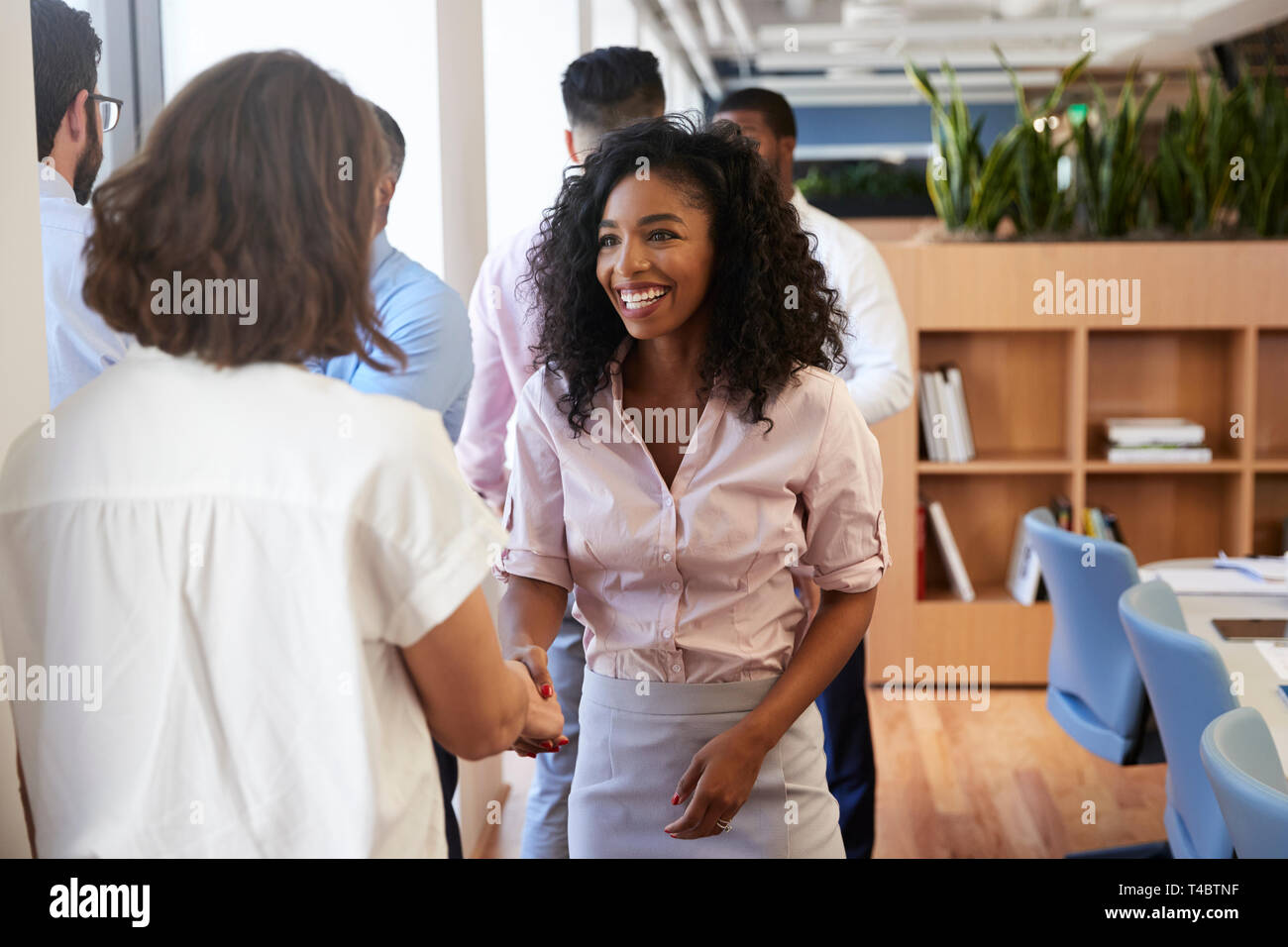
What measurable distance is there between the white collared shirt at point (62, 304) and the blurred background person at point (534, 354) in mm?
462

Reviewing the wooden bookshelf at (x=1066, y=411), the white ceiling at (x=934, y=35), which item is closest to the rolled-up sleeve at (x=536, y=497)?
the wooden bookshelf at (x=1066, y=411)

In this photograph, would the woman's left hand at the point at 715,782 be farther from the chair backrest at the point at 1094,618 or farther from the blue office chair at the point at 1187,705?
the chair backrest at the point at 1094,618

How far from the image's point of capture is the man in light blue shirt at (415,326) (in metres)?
1.12

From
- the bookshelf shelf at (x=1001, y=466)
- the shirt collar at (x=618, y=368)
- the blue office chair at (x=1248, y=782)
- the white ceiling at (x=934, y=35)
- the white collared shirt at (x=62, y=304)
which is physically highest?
the white ceiling at (x=934, y=35)

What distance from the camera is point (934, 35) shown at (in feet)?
22.7

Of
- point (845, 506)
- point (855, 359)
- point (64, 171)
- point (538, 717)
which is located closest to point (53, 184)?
point (64, 171)

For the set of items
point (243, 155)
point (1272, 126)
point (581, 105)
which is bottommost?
point (243, 155)

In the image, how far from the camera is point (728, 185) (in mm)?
1339

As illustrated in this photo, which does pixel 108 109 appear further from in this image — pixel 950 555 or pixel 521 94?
pixel 950 555

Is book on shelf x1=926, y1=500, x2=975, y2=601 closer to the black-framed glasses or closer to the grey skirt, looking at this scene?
the grey skirt

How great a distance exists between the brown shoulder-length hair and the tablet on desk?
6.12 ft
